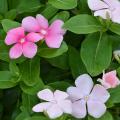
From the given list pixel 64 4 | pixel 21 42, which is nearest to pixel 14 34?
pixel 21 42

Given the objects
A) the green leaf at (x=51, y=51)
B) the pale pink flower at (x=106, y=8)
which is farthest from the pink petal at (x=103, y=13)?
the green leaf at (x=51, y=51)

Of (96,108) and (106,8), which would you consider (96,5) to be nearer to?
(106,8)

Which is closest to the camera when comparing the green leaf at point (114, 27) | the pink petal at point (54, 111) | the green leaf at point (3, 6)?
the pink petal at point (54, 111)

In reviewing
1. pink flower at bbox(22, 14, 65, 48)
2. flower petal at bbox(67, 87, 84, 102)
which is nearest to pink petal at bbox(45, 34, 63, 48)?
pink flower at bbox(22, 14, 65, 48)

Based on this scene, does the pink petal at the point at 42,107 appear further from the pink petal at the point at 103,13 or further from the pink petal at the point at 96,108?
the pink petal at the point at 103,13

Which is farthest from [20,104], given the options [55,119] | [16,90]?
[55,119]

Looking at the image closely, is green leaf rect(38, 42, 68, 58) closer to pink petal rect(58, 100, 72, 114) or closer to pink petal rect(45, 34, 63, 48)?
pink petal rect(45, 34, 63, 48)
